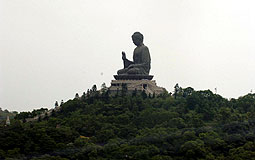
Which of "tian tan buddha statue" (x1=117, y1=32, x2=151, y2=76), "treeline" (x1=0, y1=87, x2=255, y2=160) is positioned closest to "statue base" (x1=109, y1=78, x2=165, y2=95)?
"tian tan buddha statue" (x1=117, y1=32, x2=151, y2=76)

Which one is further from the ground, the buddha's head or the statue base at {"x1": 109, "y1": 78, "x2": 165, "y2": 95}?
the buddha's head

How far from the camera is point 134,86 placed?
4984cm

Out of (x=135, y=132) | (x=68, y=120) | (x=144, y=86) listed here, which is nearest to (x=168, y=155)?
(x=135, y=132)

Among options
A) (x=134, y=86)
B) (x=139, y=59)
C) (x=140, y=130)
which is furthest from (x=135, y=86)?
(x=140, y=130)

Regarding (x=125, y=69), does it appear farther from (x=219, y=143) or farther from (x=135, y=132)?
(x=219, y=143)

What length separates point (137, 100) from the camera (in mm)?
45656

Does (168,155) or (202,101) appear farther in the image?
(202,101)

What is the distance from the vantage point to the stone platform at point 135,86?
1955 inches

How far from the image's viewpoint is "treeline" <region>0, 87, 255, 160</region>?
3591 centimetres

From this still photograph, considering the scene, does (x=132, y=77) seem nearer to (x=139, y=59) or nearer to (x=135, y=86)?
(x=135, y=86)

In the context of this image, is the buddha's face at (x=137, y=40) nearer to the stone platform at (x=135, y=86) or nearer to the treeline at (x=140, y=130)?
the stone platform at (x=135, y=86)

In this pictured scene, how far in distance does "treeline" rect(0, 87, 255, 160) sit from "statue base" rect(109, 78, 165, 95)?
197 centimetres

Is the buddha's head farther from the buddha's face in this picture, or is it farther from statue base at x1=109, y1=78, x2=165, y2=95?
statue base at x1=109, y1=78, x2=165, y2=95

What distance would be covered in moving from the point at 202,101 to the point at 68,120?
26.5 feet
